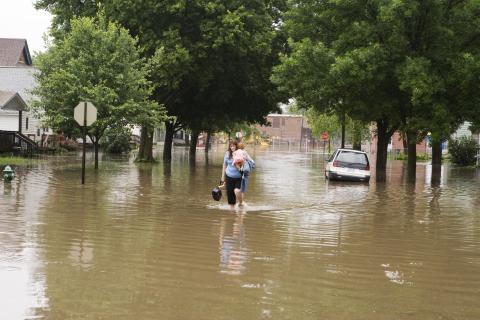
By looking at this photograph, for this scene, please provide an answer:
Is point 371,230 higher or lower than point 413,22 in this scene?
lower

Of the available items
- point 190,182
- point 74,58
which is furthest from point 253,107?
point 190,182

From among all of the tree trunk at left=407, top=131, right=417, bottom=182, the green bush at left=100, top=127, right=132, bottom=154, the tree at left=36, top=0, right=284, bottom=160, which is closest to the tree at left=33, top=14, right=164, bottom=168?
the tree at left=36, top=0, right=284, bottom=160

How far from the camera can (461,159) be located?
157ft

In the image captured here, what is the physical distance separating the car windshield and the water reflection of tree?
14.7 meters

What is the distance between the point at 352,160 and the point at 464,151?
2326cm

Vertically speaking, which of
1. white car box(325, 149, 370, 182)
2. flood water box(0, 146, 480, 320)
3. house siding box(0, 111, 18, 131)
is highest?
house siding box(0, 111, 18, 131)

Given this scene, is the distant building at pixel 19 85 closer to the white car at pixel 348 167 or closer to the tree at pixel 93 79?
the tree at pixel 93 79

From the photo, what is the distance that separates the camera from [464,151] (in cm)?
4734

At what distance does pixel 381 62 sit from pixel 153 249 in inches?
696

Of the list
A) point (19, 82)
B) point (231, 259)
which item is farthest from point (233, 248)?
point (19, 82)

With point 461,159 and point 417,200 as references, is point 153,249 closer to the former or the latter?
point 417,200

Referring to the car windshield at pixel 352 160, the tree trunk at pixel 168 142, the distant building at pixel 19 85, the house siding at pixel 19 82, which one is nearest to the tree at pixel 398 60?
the car windshield at pixel 352 160

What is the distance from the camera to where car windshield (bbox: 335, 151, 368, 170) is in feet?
87.7

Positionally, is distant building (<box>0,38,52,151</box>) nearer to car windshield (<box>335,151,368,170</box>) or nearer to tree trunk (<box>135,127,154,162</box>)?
tree trunk (<box>135,127,154,162</box>)
